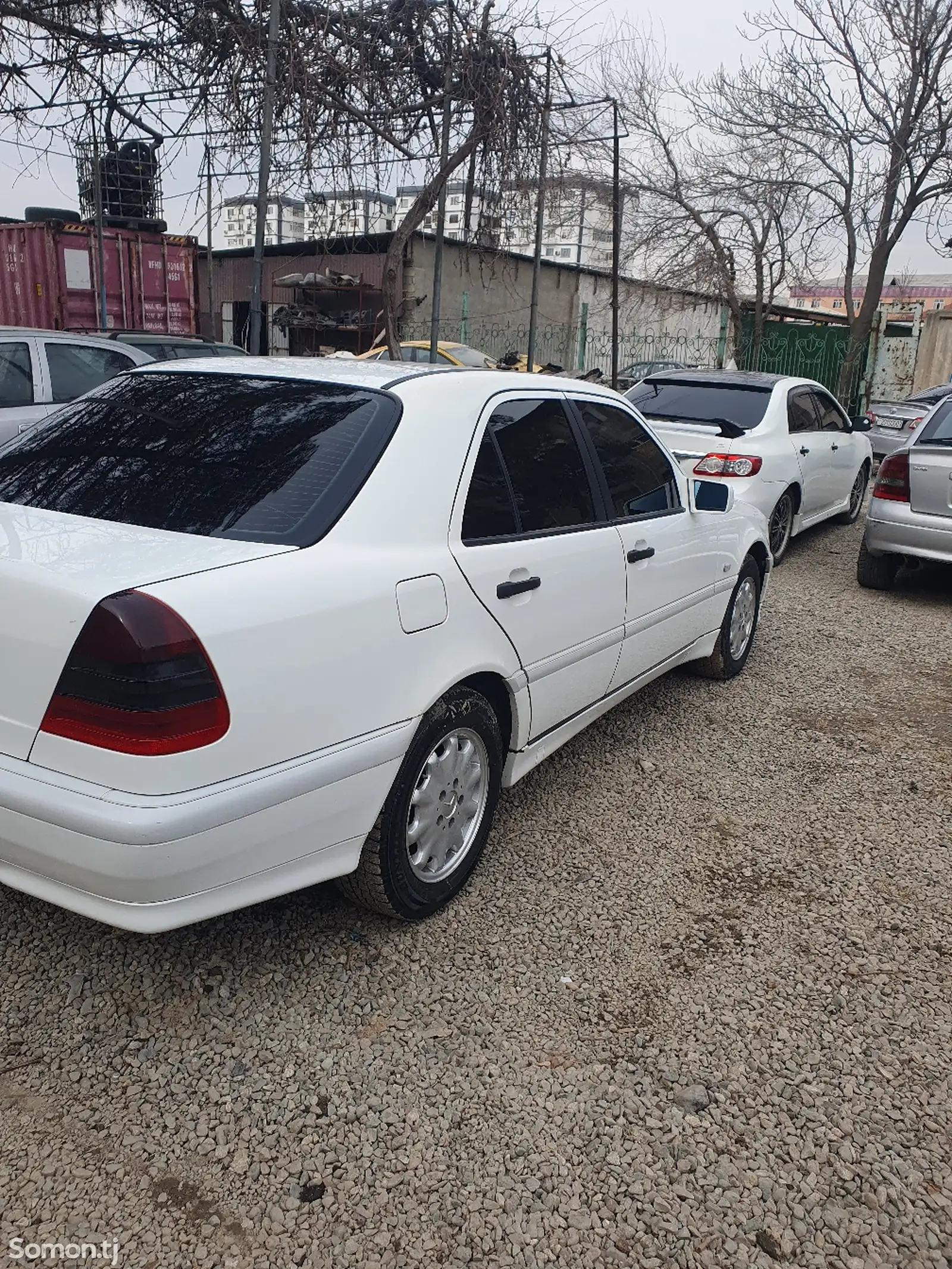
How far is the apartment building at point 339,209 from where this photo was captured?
9.47m

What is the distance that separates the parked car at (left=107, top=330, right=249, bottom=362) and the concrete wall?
19.0 meters

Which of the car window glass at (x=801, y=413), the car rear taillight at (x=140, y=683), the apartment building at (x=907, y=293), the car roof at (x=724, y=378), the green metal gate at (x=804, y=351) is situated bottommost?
the car rear taillight at (x=140, y=683)

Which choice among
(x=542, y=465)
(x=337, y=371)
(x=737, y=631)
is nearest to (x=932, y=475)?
(x=737, y=631)

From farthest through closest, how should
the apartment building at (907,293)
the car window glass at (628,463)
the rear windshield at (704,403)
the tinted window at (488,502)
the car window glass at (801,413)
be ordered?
the apartment building at (907,293)
the car window glass at (801,413)
the rear windshield at (704,403)
the car window glass at (628,463)
the tinted window at (488,502)

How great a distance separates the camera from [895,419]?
45.5ft

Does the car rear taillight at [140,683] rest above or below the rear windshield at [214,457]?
below

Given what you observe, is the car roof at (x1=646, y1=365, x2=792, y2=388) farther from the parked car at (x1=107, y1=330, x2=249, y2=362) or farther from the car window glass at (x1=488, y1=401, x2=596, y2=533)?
the car window glass at (x1=488, y1=401, x2=596, y2=533)

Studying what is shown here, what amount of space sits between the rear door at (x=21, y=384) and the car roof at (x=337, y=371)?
3881 mm

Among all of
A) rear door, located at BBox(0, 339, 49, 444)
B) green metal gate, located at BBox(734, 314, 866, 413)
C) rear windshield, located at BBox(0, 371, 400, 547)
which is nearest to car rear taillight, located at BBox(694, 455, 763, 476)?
rear door, located at BBox(0, 339, 49, 444)

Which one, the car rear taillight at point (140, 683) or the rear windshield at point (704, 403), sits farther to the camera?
the rear windshield at point (704, 403)

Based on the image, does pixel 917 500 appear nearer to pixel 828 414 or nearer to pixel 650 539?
pixel 828 414

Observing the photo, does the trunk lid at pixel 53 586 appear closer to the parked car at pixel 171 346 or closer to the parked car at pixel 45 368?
the parked car at pixel 45 368

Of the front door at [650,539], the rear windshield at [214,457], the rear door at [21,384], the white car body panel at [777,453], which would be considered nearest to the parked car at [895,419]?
the white car body panel at [777,453]

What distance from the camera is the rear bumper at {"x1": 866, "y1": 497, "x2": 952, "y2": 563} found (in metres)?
Result: 6.93
